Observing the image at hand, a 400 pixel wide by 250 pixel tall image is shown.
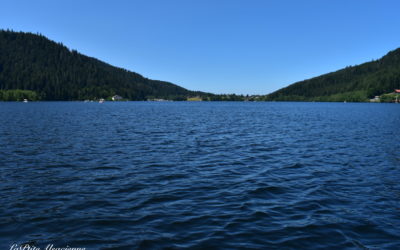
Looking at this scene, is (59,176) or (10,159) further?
(10,159)

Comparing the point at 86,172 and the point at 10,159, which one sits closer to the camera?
the point at 86,172

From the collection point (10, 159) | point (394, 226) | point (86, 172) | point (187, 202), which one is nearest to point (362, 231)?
point (394, 226)

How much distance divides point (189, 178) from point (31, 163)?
14989mm

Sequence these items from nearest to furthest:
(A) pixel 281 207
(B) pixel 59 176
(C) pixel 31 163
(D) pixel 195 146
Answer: (A) pixel 281 207, (B) pixel 59 176, (C) pixel 31 163, (D) pixel 195 146

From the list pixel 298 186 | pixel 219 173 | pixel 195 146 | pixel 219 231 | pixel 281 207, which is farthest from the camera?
pixel 195 146

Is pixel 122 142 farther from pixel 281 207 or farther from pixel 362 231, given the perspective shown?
pixel 362 231

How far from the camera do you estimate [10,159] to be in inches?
1041

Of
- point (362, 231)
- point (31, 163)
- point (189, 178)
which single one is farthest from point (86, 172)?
point (362, 231)

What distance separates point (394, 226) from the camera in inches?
512

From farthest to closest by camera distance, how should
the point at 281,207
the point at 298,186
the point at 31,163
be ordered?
the point at 31,163, the point at 298,186, the point at 281,207

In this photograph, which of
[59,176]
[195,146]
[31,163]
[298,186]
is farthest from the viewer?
[195,146]

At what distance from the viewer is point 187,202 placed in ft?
52.6

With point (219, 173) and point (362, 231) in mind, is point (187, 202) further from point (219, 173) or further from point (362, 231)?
point (362, 231)

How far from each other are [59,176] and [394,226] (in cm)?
2153
